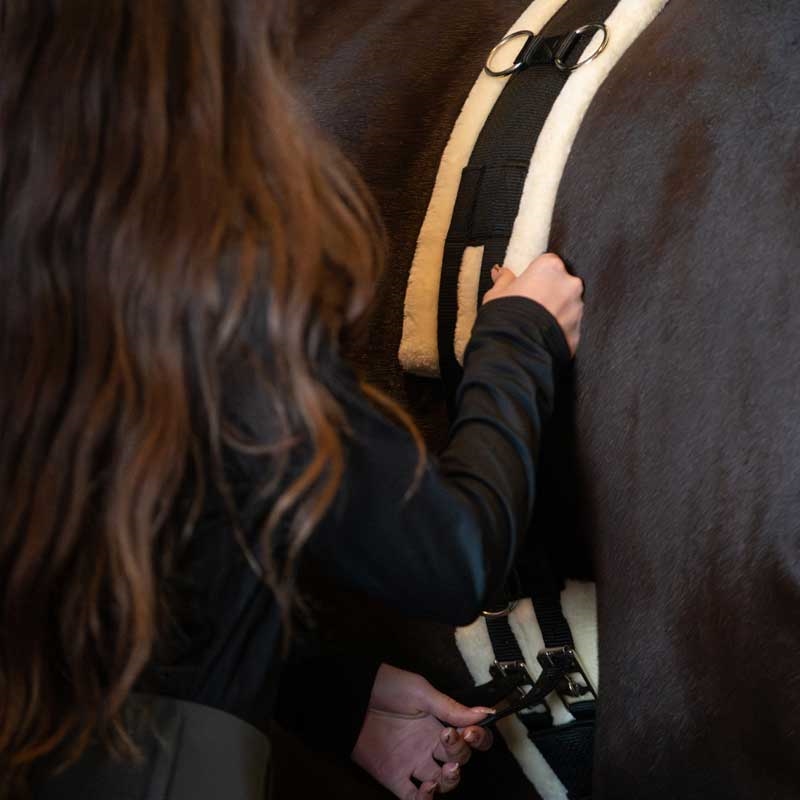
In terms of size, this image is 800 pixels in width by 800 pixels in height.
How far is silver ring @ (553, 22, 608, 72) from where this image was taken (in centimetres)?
99

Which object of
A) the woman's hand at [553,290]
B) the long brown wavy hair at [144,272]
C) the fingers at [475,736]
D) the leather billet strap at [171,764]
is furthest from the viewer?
the fingers at [475,736]

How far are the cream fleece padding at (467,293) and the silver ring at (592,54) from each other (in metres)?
0.18

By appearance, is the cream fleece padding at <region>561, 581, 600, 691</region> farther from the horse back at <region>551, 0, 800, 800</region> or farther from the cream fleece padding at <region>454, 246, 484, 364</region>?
the cream fleece padding at <region>454, 246, 484, 364</region>

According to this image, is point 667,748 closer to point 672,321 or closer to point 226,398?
point 672,321

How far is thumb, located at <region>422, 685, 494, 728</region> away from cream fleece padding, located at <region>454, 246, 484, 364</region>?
1.01 ft

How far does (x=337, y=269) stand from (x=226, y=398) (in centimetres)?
12

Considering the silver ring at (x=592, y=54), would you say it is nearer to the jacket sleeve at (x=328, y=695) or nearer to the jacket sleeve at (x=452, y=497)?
the jacket sleeve at (x=452, y=497)

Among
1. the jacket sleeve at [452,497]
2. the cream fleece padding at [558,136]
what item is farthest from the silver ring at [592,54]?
the jacket sleeve at [452,497]

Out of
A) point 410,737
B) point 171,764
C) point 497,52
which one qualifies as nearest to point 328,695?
point 410,737

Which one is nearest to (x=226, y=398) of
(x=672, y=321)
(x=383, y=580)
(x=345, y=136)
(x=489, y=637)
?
(x=383, y=580)

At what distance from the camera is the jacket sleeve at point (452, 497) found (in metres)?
0.70

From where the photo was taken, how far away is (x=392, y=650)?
3.70 feet

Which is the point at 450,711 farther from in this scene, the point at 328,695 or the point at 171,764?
the point at 171,764

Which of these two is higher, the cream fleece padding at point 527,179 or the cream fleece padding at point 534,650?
the cream fleece padding at point 527,179
